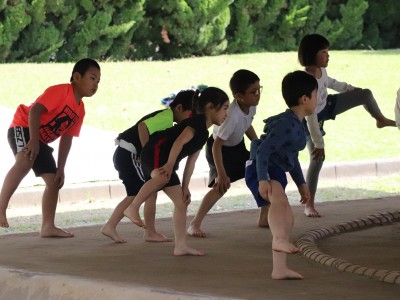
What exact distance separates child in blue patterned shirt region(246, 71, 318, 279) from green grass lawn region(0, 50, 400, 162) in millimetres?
6651

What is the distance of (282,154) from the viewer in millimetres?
6059

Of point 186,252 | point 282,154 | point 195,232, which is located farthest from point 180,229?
point 282,154

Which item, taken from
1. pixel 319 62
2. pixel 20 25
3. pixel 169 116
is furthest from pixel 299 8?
pixel 169 116

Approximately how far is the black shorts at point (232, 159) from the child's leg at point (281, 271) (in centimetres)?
226

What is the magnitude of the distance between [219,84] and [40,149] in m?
8.38

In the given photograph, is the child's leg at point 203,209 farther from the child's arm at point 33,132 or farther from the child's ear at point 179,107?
the child's arm at point 33,132

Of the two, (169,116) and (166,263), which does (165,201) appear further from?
(166,263)

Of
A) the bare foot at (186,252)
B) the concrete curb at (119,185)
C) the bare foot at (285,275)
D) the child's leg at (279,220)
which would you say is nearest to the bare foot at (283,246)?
the child's leg at (279,220)

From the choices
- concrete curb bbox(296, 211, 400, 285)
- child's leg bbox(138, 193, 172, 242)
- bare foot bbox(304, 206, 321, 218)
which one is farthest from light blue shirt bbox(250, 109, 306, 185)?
bare foot bbox(304, 206, 321, 218)

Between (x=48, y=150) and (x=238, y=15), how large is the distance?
1124cm

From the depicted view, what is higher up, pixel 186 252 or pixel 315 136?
pixel 315 136

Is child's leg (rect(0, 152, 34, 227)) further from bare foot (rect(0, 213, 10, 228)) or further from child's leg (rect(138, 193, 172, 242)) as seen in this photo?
child's leg (rect(138, 193, 172, 242))

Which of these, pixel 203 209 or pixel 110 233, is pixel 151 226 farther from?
pixel 203 209

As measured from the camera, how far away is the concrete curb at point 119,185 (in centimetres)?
1059
